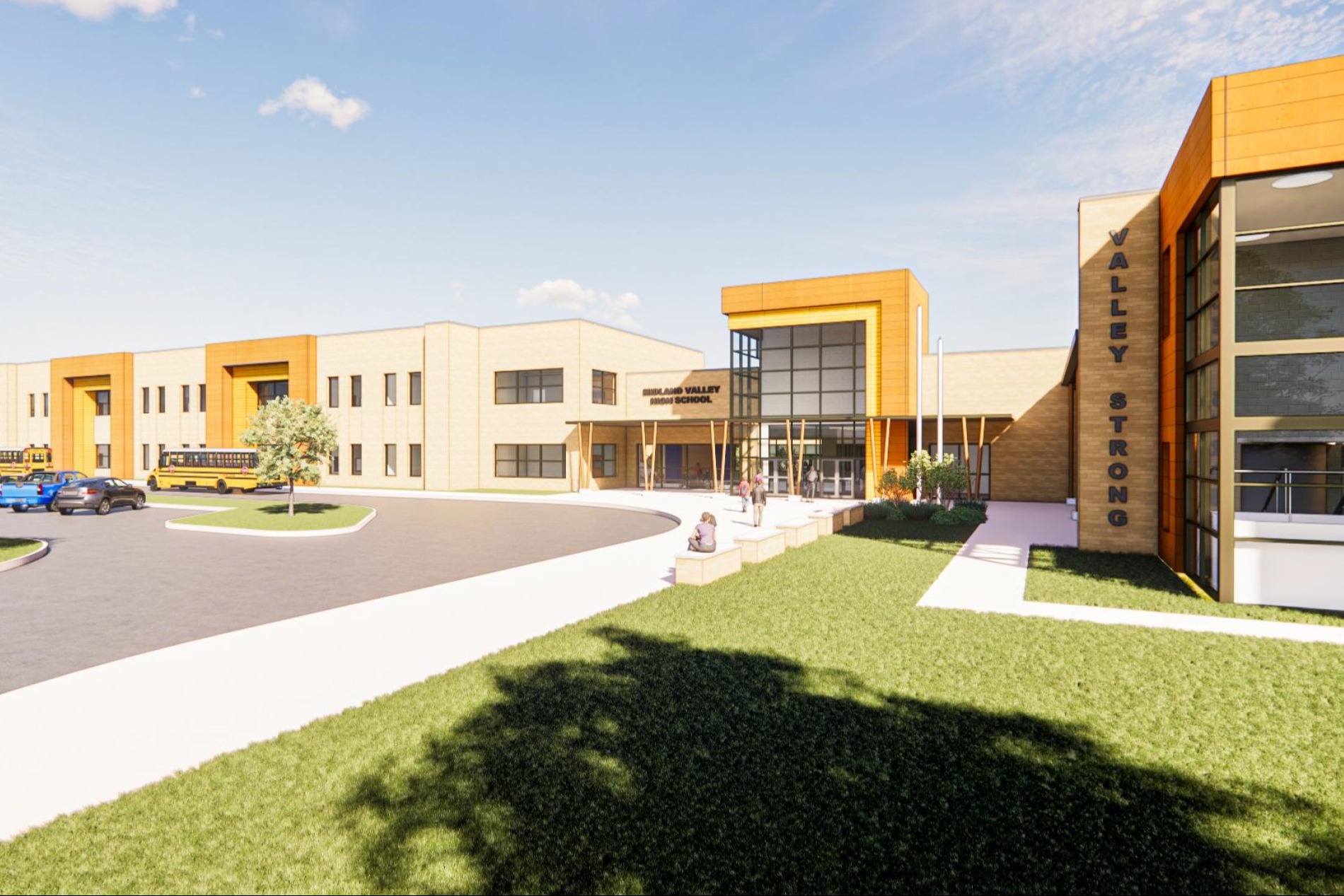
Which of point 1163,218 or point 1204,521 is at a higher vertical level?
point 1163,218

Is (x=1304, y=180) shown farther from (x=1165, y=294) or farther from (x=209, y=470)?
(x=209, y=470)

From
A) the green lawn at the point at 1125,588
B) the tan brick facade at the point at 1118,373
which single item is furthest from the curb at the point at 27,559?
the tan brick facade at the point at 1118,373

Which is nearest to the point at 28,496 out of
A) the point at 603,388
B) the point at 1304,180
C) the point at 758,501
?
the point at 603,388

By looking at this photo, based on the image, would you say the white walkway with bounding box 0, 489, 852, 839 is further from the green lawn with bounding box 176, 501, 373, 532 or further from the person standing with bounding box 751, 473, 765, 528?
the green lawn with bounding box 176, 501, 373, 532

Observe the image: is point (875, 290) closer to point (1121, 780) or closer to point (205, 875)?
point (1121, 780)

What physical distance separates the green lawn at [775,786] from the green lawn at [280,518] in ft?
59.5

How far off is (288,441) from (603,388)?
2071 centimetres

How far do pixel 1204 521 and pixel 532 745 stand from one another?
13.8 meters

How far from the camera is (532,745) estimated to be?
6.34m

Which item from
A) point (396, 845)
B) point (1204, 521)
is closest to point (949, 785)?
point (396, 845)

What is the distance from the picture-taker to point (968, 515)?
83.0ft

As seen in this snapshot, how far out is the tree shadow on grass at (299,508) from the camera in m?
27.3

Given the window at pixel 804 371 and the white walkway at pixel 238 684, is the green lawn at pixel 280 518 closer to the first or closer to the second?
the white walkway at pixel 238 684

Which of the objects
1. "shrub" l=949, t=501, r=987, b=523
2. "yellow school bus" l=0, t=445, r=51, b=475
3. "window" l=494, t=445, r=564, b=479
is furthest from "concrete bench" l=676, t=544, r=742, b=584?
"yellow school bus" l=0, t=445, r=51, b=475
